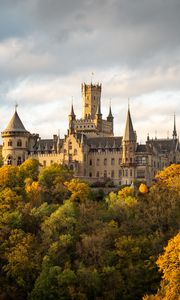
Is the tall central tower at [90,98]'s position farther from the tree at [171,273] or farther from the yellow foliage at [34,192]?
the tree at [171,273]

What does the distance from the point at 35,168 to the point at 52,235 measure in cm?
3071

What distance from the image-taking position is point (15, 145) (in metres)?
146

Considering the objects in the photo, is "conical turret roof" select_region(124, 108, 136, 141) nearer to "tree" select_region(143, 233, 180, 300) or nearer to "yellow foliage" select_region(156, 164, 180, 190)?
"yellow foliage" select_region(156, 164, 180, 190)

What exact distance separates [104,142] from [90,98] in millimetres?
23200

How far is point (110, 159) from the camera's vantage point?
14200 cm

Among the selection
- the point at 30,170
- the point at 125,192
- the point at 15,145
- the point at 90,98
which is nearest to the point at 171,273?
the point at 125,192

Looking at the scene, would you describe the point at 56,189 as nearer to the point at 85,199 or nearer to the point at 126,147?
the point at 85,199

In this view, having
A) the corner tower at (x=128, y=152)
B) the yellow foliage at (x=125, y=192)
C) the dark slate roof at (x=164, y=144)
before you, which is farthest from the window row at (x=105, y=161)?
the yellow foliage at (x=125, y=192)

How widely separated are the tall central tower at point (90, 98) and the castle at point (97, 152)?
410 inches

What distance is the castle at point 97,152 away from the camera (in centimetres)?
13675

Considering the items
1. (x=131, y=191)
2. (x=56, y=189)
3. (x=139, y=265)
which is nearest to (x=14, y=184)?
(x=56, y=189)

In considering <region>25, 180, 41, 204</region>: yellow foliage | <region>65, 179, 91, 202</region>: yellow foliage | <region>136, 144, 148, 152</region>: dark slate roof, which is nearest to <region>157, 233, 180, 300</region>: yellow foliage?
<region>25, 180, 41, 204</region>: yellow foliage

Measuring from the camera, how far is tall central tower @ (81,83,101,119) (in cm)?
16425

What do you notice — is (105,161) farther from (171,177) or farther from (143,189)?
(143,189)
